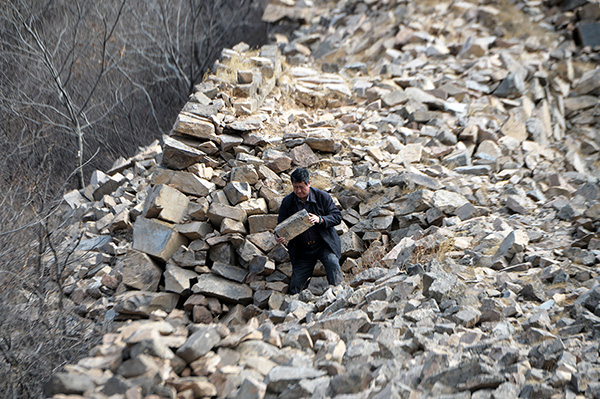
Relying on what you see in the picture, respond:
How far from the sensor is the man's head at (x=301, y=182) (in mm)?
5375

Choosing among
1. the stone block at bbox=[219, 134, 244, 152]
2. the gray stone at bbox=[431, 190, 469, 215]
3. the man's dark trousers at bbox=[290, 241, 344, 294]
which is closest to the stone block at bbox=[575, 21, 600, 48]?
the gray stone at bbox=[431, 190, 469, 215]

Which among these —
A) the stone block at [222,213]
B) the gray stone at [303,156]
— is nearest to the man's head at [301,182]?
the stone block at [222,213]

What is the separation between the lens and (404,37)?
1264cm

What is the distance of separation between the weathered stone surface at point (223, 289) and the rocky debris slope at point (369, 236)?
25 mm

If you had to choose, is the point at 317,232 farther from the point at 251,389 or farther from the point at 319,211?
the point at 251,389

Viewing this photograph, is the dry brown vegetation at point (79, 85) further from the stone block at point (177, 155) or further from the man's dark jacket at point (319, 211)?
the man's dark jacket at point (319, 211)

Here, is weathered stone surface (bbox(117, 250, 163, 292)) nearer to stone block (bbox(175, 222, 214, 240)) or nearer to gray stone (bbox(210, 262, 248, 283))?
stone block (bbox(175, 222, 214, 240))

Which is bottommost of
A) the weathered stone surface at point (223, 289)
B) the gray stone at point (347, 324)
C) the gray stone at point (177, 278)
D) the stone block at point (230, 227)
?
the weathered stone surface at point (223, 289)

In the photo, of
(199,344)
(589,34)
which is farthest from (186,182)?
(589,34)

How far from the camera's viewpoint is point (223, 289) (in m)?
5.90

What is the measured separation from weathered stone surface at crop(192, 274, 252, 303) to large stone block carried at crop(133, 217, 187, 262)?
504 millimetres

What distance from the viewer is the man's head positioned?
17.6 feet

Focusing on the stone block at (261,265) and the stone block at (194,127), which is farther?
the stone block at (194,127)

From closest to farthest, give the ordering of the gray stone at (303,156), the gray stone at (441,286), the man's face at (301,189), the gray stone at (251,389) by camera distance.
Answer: the gray stone at (251,389) → the gray stone at (441,286) → the man's face at (301,189) → the gray stone at (303,156)
